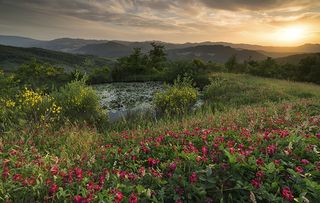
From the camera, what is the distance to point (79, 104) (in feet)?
38.0

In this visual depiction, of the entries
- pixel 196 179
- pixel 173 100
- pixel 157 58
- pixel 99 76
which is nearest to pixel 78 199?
pixel 196 179

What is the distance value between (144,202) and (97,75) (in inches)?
1352

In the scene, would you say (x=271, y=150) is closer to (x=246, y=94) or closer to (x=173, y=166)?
(x=173, y=166)

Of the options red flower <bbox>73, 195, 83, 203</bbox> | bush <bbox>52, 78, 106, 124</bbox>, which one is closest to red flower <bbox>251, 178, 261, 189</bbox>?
red flower <bbox>73, 195, 83, 203</bbox>

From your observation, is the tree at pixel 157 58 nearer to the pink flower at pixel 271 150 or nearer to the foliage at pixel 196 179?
the foliage at pixel 196 179

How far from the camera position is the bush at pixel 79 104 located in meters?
11.4

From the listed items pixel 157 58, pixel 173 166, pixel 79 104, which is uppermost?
pixel 173 166

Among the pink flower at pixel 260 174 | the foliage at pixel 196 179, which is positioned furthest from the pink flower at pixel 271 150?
the pink flower at pixel 260 174

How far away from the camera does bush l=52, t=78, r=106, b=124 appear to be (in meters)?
11.4

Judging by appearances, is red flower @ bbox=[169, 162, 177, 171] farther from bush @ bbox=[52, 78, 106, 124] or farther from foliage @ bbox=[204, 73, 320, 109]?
foliage @ bbox=[204, 73, 320, 109]

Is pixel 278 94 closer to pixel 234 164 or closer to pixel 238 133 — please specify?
pixel 238 133

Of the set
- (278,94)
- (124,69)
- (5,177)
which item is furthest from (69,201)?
(124,69)

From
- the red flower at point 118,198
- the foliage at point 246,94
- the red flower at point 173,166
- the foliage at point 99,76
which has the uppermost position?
the red flower at point 118,198

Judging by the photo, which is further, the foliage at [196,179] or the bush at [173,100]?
the bush at [173,100]
